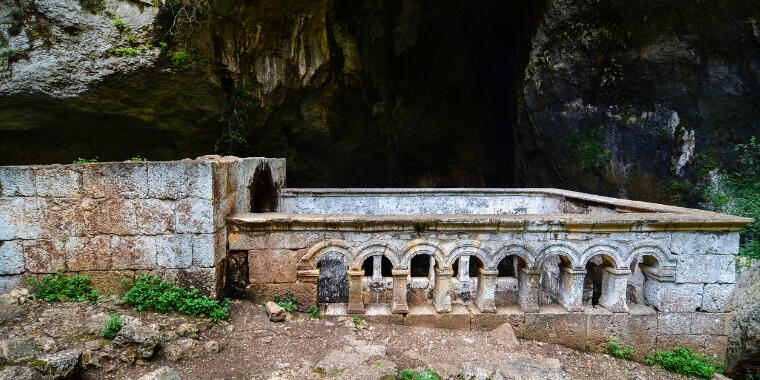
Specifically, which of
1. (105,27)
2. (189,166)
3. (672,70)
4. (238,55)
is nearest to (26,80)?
(105,27)

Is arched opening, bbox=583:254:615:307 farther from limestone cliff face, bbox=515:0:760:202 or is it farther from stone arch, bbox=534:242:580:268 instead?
limestone cliff face, bbox=515:0:760:202

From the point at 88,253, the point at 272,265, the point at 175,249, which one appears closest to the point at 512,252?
the point at 272,265

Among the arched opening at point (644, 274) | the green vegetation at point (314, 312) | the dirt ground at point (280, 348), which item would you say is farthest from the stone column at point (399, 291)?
the arched opening at point (644, 274)

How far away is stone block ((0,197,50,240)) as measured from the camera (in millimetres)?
3922

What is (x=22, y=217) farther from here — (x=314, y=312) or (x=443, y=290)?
(x=443, y=290)

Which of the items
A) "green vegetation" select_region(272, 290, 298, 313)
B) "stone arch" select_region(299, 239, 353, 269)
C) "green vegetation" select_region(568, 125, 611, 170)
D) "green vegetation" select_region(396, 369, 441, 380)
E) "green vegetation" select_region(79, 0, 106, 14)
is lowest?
"green vegetation" select_region(396, 369, 441, 380)

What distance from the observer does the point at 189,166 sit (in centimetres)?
396

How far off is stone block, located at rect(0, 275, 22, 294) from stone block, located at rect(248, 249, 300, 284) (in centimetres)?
242

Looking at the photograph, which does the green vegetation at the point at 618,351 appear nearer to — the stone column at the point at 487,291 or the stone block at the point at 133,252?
the stone column at the point at 487,291

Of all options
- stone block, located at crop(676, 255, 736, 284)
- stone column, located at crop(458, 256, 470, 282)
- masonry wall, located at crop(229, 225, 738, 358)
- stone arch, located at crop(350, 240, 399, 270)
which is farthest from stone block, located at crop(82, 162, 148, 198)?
stone block, located at crop(676, 255, 736, 284)

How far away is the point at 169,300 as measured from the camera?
3.90 meters

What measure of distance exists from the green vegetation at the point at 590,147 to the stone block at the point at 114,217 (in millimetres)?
11296

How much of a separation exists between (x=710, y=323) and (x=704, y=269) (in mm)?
639

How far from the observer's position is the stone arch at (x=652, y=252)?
14.0ft
